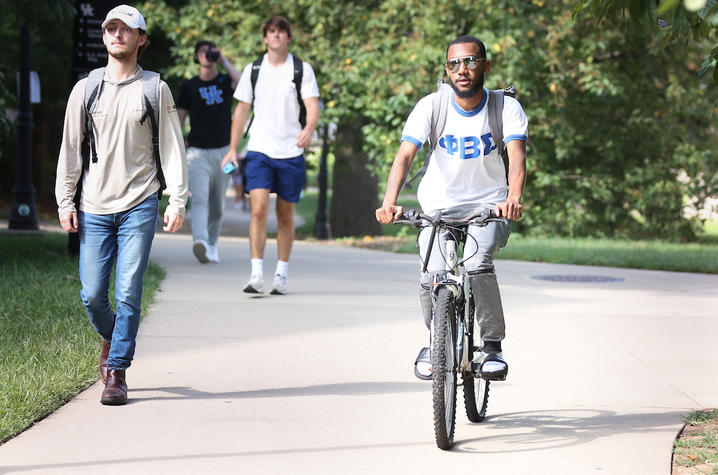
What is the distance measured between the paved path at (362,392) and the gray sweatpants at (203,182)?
4.88 feet

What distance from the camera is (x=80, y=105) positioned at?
5.73 m

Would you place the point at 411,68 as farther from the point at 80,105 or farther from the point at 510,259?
the point at 80,105

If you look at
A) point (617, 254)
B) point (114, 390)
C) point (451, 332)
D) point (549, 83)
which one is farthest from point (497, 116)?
point (549, 83)

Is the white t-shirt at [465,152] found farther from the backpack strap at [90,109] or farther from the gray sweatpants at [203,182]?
the gray sweatpants at [203,182]

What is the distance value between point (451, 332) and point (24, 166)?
13.5 meters

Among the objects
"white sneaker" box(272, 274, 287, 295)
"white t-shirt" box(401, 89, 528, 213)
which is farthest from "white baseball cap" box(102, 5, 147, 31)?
"white sneaker" box(272, 274, 287, 295)

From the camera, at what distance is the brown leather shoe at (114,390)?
5.64 meters

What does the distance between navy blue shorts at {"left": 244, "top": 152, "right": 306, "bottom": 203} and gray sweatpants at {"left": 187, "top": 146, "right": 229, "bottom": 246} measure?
7.68ft

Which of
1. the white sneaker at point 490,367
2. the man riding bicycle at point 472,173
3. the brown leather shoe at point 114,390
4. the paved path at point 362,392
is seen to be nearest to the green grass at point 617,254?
the paved path at point 362,392

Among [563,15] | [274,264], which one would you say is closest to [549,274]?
[274,264]

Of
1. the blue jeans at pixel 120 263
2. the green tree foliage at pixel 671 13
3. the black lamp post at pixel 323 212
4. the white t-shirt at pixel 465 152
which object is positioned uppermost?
the green tree foliage at pixel 671 13

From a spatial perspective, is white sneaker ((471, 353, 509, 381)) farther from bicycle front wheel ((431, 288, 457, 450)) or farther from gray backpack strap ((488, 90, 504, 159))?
gray backpack strap ((488, 90, 504, 159))

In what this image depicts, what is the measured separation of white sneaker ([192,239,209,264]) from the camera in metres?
12.0

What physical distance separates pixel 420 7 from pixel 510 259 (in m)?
4.81
